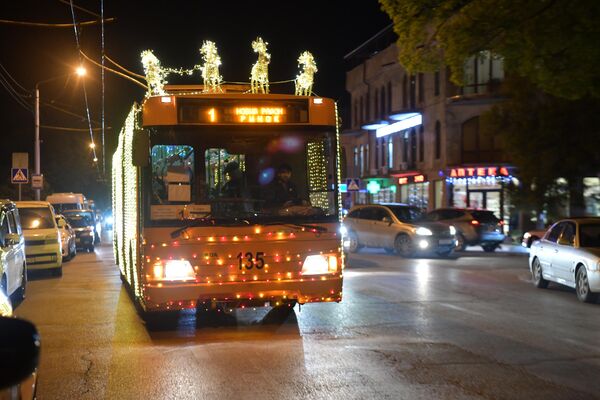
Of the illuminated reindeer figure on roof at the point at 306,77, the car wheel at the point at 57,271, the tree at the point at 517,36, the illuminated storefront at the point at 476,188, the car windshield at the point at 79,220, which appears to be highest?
the tree at the point at 517,36

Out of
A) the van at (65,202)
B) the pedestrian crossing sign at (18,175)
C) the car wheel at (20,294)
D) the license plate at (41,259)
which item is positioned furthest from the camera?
the van at (65,202)

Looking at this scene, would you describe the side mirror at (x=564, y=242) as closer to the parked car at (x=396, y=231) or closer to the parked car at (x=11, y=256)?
the parked car at (x=396, y=231)

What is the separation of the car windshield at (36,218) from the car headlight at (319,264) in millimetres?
10949

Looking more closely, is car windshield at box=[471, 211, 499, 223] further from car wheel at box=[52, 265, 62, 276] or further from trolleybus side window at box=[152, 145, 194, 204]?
trolleybus side window at box=[152, 145, 194, 204]

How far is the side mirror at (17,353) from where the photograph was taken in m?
2.50

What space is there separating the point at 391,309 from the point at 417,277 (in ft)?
17.8

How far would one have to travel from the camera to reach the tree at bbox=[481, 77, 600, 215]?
17109mm

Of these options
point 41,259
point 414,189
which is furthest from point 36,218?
point 414,189

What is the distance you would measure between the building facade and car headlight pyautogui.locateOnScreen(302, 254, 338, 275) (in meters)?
22.5

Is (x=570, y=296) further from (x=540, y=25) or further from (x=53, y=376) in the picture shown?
(x=53, y=376)

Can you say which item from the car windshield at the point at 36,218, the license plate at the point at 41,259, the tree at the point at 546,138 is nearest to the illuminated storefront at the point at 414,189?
the tree at the point at 546,138

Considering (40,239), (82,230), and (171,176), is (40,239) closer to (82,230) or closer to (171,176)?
(171,176)

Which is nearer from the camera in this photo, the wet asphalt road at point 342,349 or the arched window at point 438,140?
the wet asphalt road at point 342,349

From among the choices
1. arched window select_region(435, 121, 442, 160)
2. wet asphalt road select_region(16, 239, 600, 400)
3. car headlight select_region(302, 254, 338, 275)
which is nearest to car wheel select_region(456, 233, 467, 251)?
wet asphalt road select_region(16, 239, 600, 400)
